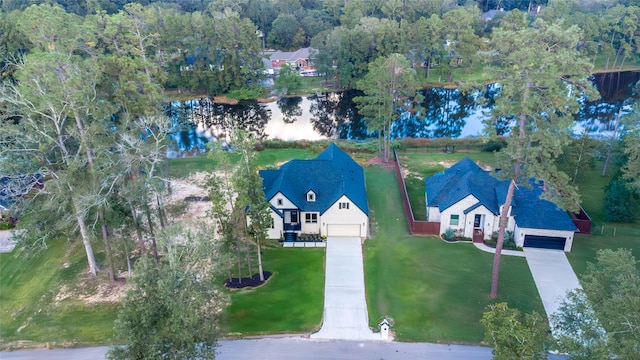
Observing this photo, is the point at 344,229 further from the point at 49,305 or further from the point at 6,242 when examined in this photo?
the point at 6,242

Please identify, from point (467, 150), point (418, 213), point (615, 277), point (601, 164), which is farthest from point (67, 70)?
point (601, 164)

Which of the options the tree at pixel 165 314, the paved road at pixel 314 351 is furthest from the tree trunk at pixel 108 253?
the tree at pixel 165 314

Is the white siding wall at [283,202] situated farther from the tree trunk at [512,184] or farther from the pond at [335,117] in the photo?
the pond at [335,117]

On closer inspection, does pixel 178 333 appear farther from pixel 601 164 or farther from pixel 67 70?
pixel 601 164

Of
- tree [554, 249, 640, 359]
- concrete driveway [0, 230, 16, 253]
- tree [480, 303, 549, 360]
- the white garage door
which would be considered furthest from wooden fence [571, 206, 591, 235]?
concrete driveway [0, 230, 16, 253]

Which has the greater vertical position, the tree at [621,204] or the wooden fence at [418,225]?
the tree at [621,204]

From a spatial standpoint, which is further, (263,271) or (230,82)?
(230,82)

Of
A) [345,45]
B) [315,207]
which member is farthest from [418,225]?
[345,45]
